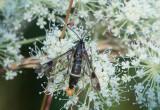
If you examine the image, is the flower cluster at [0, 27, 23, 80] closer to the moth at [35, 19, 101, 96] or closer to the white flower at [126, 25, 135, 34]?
the moth at [35, 19, 101, 96]

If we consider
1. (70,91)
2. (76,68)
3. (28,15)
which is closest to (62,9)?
(28,15)

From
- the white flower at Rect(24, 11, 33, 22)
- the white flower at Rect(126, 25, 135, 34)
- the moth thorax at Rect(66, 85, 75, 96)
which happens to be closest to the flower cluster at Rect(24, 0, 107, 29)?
the white flower at Rect(24, 11, 33, 22)

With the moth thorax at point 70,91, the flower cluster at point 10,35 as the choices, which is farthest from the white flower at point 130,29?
the flower cluster at point 10,35

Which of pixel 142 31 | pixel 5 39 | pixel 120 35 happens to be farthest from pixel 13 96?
pixel 142 31

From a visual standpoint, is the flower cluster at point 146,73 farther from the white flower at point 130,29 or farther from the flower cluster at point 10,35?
the flower cluster at point 10,35

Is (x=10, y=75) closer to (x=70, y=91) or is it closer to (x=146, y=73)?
(x=70, y=91)

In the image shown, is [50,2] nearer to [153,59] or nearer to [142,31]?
[142,31]
